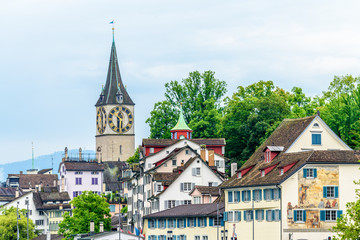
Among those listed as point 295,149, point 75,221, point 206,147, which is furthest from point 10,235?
point 295,149

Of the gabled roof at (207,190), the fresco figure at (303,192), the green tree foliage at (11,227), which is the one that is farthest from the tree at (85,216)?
the fresco figure at (303,192)

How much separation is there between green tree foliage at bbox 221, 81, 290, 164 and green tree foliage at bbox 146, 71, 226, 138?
1489cm

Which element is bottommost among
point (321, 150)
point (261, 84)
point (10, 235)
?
point (10, 235)

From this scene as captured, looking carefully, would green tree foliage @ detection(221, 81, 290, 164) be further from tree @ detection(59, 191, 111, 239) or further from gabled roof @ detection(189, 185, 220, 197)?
tree @ detection(59, 191, 111, 239)

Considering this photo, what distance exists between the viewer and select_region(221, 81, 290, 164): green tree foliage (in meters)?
142

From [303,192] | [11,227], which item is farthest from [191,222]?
[11,227]

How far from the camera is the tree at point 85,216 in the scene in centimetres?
14625

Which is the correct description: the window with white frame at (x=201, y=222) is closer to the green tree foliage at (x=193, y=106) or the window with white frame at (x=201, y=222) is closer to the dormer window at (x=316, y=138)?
the dormer window at (x=316, y=138)

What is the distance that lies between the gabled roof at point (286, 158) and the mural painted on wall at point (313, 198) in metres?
1.11

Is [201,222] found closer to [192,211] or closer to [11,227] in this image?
[192,211]

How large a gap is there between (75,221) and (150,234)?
76.2 ft

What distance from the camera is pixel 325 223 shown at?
99312 mm

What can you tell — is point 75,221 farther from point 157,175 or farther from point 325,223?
point 325,223

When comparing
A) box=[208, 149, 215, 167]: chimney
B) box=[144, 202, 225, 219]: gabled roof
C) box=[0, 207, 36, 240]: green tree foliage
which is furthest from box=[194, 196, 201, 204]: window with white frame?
box=[0, 207, 36, 240]: green tree foliage
